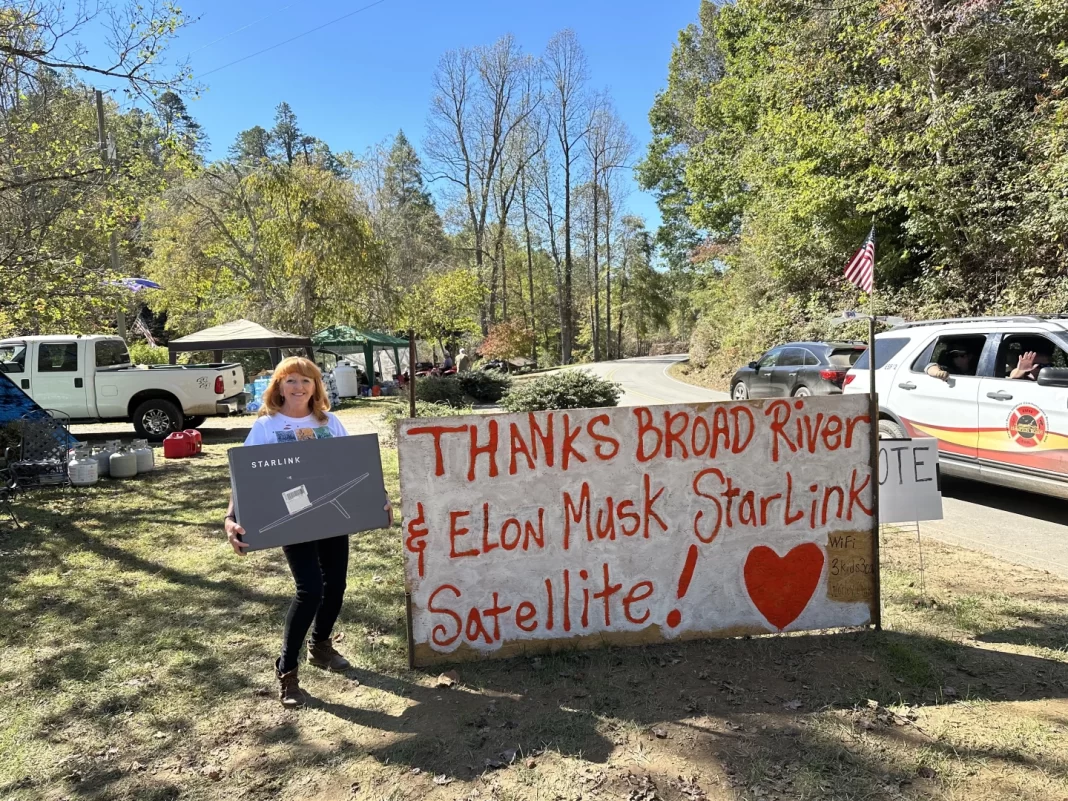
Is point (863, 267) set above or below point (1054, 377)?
above

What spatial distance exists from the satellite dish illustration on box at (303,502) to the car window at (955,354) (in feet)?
20.1

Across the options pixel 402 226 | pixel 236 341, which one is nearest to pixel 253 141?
pixel 402 226

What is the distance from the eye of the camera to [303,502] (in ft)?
9.39

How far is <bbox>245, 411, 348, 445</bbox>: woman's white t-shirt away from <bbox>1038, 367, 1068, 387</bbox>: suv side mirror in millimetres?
5369

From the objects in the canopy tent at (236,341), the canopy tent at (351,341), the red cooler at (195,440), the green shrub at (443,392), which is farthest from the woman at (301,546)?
the canopy tent at (351,341)

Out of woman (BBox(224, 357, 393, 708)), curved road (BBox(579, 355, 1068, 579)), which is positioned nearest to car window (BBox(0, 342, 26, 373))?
woman (BBox(224, 357, 393, 708))

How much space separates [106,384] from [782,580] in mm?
11740

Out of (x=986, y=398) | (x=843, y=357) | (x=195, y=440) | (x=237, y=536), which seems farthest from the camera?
(x=843, y=357)

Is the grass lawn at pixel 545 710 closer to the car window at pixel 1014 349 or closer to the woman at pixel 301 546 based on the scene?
the woman at pixel 301 546

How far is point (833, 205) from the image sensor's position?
674 inches

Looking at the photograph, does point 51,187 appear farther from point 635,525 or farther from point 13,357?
point 635,525

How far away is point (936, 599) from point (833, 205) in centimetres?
1560

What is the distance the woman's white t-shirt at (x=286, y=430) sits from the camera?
9.71 ft

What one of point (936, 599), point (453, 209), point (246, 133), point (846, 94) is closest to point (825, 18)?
point (846, 94)
